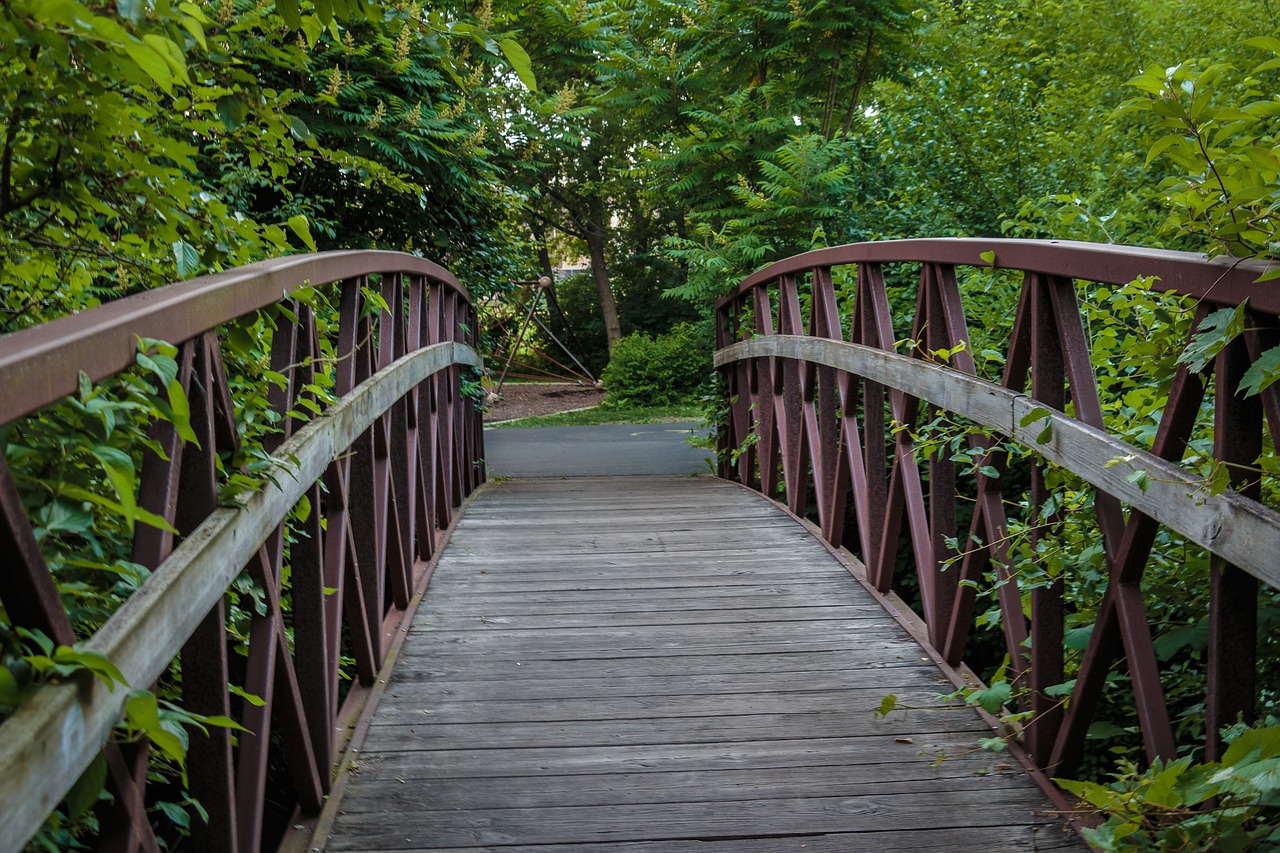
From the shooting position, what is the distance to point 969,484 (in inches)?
250

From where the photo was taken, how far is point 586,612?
424 centimetres

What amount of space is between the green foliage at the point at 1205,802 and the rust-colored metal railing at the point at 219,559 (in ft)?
5.03

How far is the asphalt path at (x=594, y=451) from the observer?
11.5 metres

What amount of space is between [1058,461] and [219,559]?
71.9 inches

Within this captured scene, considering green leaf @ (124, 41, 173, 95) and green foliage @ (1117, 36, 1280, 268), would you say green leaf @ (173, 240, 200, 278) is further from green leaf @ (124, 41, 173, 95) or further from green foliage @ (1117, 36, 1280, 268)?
green foliage @ (1117, 36, 1280, 268)

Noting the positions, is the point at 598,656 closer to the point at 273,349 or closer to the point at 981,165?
the point at 273,349

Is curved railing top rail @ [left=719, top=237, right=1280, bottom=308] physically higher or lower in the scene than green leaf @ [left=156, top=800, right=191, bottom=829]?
higher

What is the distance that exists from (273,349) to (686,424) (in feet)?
45.2

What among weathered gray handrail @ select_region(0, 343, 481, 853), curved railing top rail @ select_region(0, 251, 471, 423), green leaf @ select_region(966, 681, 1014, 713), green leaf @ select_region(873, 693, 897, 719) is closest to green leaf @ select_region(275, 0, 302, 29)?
curved railing top rail @ select_region(0, 251, 471, 423)

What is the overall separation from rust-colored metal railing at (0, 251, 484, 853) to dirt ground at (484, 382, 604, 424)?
46.7 ft

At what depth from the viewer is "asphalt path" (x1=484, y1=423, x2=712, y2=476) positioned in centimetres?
1152

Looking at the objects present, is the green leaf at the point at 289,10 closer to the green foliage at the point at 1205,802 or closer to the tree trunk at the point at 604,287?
the green foliage at the point at 1205,802

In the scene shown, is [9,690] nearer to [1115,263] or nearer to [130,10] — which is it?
[130,10]

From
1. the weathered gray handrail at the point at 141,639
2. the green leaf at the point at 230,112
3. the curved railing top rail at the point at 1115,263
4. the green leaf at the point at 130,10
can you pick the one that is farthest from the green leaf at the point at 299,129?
the curved railing top rail at the point at 1115,263
